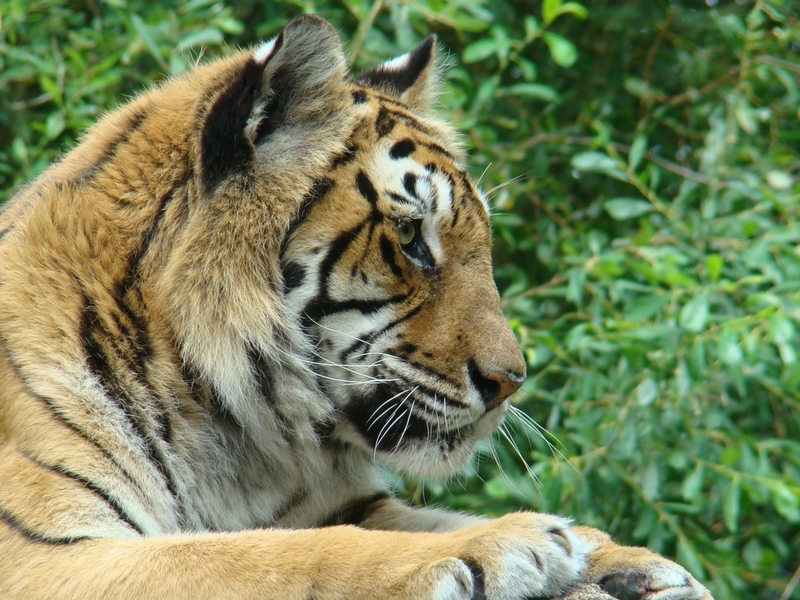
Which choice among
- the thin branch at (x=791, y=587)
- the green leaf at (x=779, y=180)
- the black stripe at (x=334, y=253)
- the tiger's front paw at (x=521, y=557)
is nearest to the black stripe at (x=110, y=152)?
the black stripe at (x=334, y=253)

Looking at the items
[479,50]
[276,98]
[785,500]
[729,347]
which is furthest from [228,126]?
[785,500]

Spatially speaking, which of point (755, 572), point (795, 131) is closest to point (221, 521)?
point (755, 572)

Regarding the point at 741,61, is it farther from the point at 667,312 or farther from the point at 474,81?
the point at 667,312

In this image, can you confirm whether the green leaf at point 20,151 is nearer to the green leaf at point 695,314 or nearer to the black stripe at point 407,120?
the black stripe at point 407,120

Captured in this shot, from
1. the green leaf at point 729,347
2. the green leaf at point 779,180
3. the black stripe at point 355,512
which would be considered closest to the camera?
the black stripe at point 355,512

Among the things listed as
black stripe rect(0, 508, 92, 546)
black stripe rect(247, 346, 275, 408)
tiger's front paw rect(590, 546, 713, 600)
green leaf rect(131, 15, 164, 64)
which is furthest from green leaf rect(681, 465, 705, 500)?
green leaf rect(131, 15, 164, 64)

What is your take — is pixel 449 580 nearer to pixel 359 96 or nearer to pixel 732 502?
pixel 359 96

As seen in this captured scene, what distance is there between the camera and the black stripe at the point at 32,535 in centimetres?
188

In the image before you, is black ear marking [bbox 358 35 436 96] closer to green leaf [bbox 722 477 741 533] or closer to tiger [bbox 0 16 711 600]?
tiger [bbox 0 16 711 600]

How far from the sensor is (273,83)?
89.7 inches

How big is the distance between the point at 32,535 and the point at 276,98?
115 centimetres

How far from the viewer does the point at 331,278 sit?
2273 mm

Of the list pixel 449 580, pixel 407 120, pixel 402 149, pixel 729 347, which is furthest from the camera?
pixel 729 347

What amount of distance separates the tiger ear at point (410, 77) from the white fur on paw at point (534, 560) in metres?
1.47
